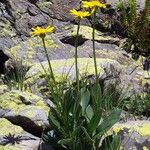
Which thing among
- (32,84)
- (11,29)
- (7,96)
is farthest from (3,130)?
(11,29)

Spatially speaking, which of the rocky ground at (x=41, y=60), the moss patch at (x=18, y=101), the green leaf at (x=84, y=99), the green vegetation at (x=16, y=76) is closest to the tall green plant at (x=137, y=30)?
the rocky ground at (x=41, y=60)

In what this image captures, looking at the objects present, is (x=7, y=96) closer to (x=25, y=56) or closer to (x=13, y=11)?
(x=25, y=56)

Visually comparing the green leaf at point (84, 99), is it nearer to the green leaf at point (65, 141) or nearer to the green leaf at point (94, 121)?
the green leaf at point (94, 121)

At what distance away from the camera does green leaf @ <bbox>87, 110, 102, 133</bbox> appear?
141 inches

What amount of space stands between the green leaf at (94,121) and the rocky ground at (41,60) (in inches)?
18.0

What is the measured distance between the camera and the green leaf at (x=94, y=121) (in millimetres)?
3583

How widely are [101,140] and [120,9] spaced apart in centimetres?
401

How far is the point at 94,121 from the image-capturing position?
11.9 ft

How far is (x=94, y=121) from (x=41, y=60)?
106 inches

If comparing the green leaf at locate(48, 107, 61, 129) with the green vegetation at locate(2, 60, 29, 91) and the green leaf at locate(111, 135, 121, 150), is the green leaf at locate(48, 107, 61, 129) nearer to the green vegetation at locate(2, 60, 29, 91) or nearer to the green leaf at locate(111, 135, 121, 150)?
the green leaf at locate(111, 135, 121, 150)

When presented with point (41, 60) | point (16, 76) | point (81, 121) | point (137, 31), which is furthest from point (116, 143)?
point (137, 31)

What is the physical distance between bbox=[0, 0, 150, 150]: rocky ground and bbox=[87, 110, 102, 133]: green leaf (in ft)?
1.50

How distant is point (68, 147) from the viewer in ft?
12.8

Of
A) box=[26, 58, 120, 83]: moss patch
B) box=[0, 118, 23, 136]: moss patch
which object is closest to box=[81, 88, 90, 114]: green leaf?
box=[0, 118, 23, 136]: moss patch
